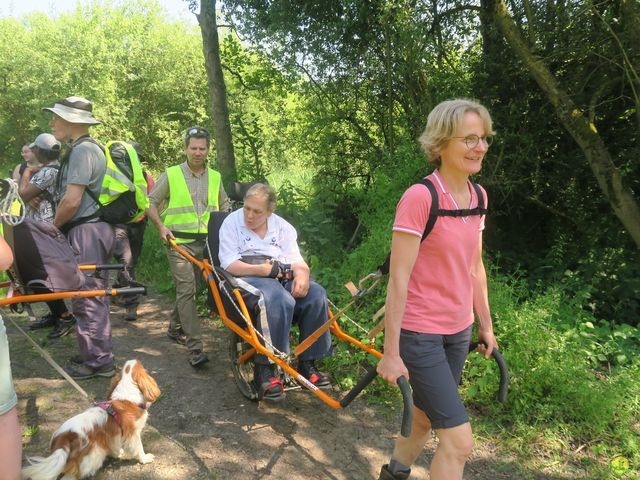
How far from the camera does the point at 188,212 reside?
465 centimetres

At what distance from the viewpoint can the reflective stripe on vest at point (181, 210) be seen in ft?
15.1

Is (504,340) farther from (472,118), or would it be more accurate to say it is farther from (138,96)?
(138,96)

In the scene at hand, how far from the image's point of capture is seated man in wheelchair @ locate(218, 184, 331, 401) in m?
3.39

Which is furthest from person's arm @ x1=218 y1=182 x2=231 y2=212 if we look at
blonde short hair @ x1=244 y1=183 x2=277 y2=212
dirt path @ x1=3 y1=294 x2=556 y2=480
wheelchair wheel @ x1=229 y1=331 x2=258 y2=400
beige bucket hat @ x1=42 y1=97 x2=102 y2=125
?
dirt path @ x1=3 y1=294 x2=556 y2=480

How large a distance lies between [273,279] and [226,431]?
1.16 meters

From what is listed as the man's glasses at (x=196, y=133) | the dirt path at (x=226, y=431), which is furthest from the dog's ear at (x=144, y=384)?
the man's glasses at (x=196, y=133)

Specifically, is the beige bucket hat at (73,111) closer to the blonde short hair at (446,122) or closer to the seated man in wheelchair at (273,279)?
the seated man in wheelchair at (273,279)

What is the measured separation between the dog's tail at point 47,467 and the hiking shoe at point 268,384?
126 centimetres

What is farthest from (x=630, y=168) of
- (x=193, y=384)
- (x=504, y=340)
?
(x=193, y=384)

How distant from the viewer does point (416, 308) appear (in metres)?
2.21

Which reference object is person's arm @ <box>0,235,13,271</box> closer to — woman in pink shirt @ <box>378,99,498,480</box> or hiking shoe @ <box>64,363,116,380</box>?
woman in pink shirt @ <box>378,99,498,480</box>

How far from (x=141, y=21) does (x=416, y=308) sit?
2236 cm

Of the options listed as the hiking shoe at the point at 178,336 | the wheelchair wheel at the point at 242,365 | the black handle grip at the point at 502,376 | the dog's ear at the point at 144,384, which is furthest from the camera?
the hiking shoe at the point at 178,336

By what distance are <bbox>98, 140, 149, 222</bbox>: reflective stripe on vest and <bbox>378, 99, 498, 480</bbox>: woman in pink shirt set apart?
3068 millimetres
